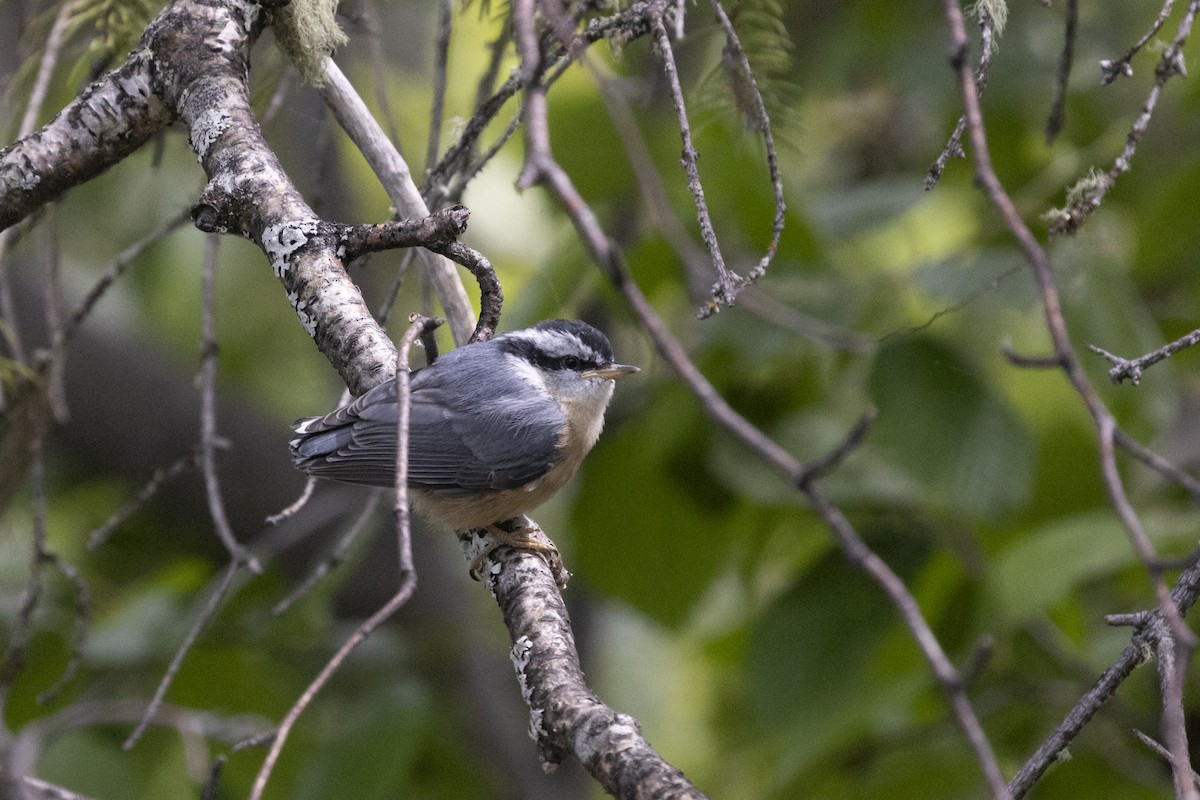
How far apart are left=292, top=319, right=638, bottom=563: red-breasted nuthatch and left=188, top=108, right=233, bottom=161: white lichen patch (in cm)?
76

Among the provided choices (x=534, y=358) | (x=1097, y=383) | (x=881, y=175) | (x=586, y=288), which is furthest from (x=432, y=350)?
(x=881, y=175)

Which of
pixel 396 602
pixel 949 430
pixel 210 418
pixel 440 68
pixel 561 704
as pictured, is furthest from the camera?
pixel 949 430

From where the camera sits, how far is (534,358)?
333 centimetres

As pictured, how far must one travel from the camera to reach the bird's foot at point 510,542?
245 cm

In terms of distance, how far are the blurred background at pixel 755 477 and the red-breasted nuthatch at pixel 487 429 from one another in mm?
179

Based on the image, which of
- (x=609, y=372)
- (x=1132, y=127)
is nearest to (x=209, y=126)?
(x=609, y=372)

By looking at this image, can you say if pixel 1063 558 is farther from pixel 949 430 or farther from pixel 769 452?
pixel 769 452

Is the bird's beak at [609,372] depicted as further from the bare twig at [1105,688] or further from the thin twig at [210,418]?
the bare twig at [1105,688]

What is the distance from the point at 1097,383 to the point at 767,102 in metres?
1.37

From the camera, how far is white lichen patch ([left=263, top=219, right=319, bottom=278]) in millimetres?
2111

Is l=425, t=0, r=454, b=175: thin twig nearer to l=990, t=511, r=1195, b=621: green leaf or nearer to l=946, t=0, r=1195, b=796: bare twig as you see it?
l=946, t=0, r=1195, b=796: bare twig

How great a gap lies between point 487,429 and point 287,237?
3.68 feet

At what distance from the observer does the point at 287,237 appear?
2121 mm

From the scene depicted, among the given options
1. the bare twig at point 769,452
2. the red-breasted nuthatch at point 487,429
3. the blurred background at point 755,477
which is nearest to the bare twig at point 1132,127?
the blurred background at point 755,477
